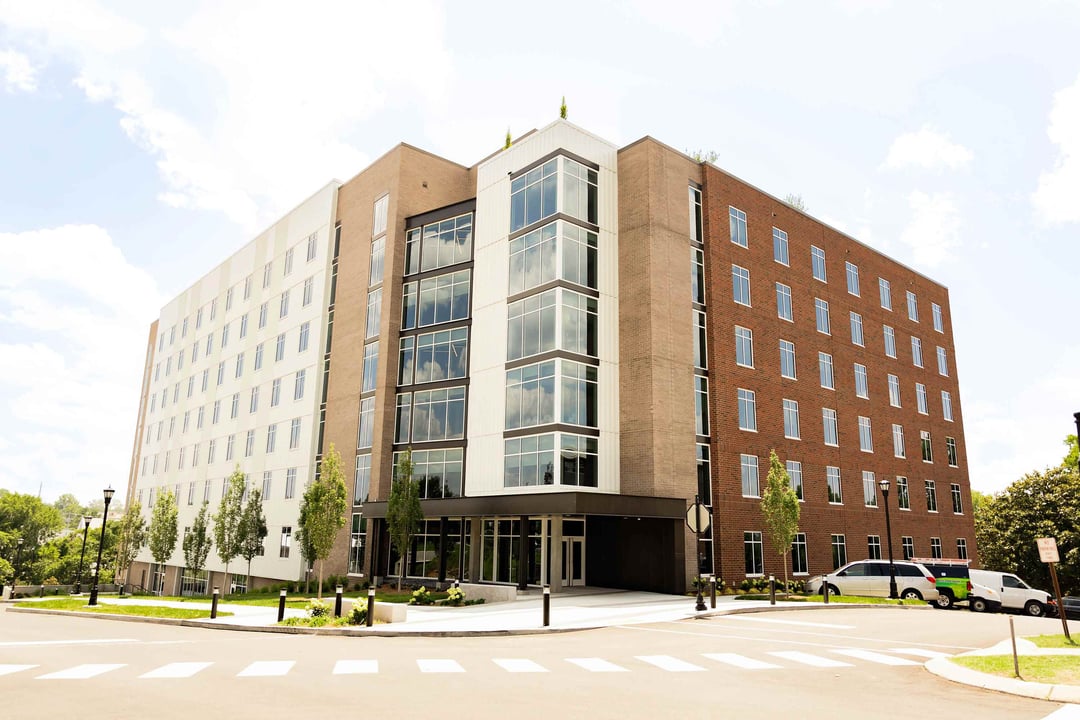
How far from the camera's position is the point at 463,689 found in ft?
36.2

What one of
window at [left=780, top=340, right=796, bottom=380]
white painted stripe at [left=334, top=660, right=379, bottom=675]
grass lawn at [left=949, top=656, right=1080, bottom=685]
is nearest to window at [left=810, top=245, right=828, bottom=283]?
window at [left=780, top=340, right=796, bottom=380]

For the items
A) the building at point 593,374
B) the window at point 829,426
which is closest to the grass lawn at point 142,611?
the building at point 593,374

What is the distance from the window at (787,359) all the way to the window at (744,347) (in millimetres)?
2678

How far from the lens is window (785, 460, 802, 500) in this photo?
41.2 metres

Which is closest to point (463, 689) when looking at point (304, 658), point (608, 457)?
point (304, 658)

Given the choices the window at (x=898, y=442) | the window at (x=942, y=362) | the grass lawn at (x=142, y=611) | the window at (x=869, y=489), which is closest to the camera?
the grass lawn at (x=142, y=611)

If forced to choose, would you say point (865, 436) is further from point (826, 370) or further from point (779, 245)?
point (779, 245)

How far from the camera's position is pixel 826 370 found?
4588 centimetres

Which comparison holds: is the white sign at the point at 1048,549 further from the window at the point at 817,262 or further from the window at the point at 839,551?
the window at the point at 817,262

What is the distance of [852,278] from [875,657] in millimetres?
38833

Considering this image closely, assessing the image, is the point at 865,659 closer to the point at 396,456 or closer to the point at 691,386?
the point at 691,386

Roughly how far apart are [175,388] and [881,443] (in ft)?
198

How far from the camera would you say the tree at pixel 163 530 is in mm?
50719

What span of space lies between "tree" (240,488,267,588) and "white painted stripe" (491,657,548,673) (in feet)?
114
